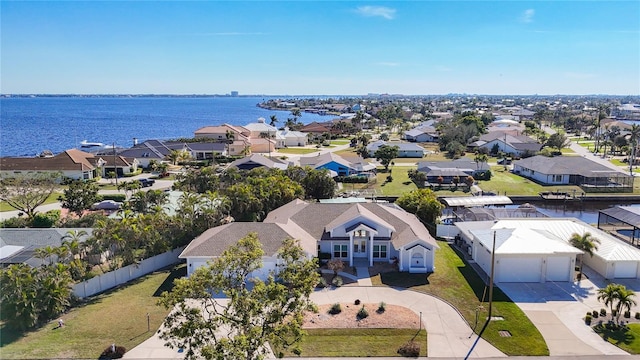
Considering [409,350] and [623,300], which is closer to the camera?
[409,350]

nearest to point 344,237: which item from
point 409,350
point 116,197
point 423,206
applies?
point 423,206

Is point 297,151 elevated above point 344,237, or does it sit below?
below

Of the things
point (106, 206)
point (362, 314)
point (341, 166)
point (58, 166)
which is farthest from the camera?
point (341, 166)

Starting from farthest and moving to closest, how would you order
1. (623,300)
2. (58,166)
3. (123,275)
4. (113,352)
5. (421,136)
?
(421,136)
(58,166)
(123,275)
(623,300)
(113,352)

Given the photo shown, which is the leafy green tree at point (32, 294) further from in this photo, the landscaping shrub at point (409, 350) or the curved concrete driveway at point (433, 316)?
the landscaping shrub at point (409, 350)

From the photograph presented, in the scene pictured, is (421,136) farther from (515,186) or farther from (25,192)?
(25,192)

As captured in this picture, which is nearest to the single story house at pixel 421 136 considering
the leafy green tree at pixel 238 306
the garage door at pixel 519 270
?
the garage door at pixel 519 270

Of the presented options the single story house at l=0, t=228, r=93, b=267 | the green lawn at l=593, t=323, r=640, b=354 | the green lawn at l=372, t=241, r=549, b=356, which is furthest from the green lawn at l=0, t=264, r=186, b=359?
the green lawn at l=593, t=323, r=640, b=354
